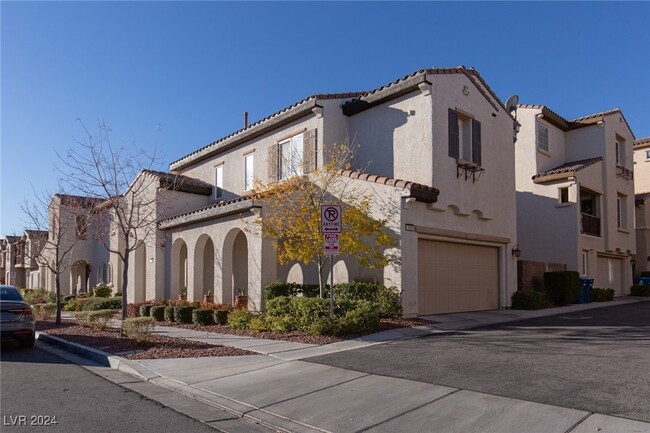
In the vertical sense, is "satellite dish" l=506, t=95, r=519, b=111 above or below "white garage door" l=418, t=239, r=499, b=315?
above

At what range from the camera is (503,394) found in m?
6.59

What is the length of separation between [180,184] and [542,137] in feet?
55.1

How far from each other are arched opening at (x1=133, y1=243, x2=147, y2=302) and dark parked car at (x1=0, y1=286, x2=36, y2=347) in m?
11.1

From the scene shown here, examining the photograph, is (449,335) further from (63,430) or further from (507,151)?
(507,151)

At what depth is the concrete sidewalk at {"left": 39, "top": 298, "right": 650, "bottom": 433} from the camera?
5688 millimetres

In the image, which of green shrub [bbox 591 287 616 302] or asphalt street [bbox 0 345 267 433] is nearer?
asphalt street [bbox 0 345 267 433]

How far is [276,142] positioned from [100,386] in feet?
42.4

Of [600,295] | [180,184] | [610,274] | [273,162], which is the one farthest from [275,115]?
[610,274]

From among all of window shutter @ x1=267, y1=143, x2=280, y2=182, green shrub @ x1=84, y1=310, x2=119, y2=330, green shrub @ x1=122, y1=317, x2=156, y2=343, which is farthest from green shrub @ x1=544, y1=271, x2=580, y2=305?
green shrub @ x1=84, y1=310, x2=119, y2=330

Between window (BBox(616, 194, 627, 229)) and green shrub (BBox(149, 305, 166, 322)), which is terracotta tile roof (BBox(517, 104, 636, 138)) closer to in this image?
window (BBox(616, 194, 627, 229))

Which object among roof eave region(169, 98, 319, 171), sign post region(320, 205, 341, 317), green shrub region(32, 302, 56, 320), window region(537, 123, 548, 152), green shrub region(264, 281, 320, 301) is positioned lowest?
green shrub region(32, 302, 56, 320)

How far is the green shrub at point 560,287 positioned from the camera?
20641 millimetres

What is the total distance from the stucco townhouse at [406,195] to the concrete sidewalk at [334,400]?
226 inches

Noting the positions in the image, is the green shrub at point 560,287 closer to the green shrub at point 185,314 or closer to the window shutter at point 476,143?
the window shutter at point 476,143
